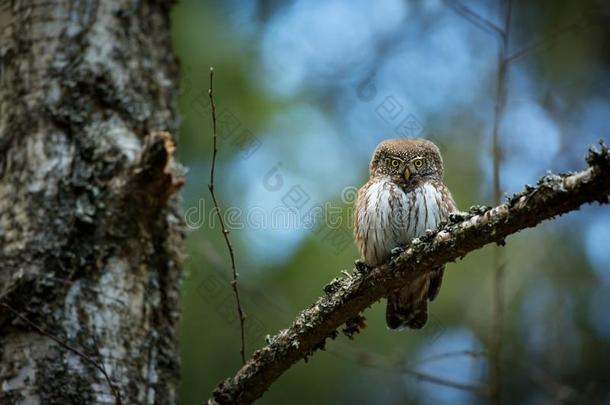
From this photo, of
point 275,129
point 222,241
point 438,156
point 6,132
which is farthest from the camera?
point 275,129

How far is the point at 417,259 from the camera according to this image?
111 inches

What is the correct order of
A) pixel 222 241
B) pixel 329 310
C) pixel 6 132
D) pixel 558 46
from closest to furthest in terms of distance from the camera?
pixel 329 310, pixel 6 132, pixel 222 241, pixel 558 46

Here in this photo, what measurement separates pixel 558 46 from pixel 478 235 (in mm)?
5449

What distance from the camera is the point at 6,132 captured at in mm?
4172

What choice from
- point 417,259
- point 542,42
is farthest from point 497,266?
point 542,42

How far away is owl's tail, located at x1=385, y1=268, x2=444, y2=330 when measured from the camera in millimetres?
4227

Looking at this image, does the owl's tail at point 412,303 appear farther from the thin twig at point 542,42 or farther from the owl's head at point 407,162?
the thin twig at point 542,42

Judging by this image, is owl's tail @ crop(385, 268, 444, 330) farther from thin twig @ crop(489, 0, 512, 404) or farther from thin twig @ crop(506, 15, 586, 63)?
thin twig @ crop(506, 15, 586, 63)

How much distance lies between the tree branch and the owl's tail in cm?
113

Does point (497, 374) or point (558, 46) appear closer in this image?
point (497, 374)

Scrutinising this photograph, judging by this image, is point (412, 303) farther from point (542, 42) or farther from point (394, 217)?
point (542, 42)

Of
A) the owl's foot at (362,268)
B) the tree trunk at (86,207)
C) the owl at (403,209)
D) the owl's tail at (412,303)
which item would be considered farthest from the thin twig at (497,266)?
the tree trunk at (86,207)

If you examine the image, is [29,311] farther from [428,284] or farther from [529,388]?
[529,388]

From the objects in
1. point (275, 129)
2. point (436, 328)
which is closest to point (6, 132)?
point (275, 129)
